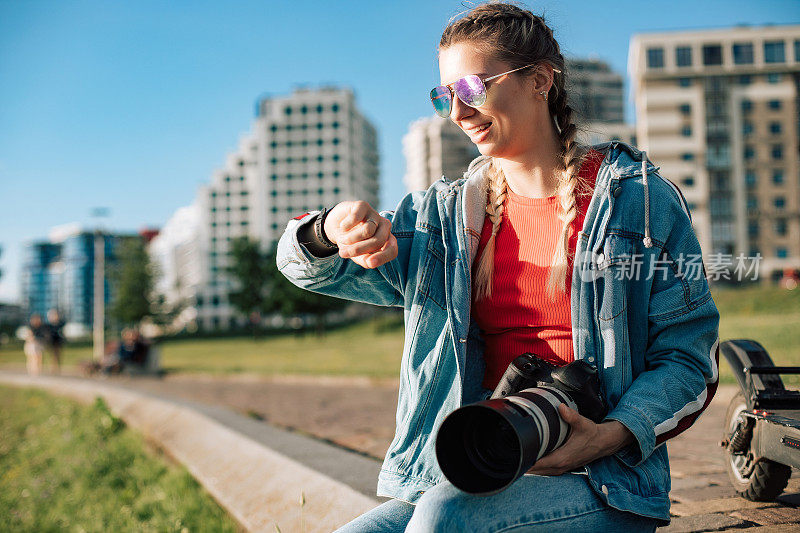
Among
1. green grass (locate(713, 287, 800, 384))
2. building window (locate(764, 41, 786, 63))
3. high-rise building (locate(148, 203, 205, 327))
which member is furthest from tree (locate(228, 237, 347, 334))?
building window (locate(764, 41, 786, 63))

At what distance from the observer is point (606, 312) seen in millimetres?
1838

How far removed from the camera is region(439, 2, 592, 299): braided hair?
1.99m

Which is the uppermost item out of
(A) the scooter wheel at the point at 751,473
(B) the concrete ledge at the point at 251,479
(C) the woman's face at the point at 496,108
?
(C) the woman's face at the point at 496,108

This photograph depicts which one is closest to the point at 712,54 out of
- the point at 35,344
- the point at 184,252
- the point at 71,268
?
the point at 35,344

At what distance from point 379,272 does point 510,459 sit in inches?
32.3

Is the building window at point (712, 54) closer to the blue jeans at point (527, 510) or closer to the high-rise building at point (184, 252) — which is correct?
the high-rise building at point (184, 252)

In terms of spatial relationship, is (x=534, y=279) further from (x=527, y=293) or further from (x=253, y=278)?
(x=253, y=278)

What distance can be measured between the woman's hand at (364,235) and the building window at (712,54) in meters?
72.6

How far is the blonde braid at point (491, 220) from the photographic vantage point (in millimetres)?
2059

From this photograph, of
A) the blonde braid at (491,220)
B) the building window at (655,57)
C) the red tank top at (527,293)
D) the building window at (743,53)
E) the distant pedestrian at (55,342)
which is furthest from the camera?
the building window at (655,57)

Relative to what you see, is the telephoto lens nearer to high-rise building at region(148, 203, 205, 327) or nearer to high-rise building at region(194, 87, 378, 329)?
high-rise building at region(148, 203, 205, 327)

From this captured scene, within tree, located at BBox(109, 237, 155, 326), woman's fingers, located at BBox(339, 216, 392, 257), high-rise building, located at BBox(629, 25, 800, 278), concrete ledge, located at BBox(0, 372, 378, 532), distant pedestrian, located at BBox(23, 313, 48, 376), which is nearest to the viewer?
woman's fingers, located at BBox(339, 216, 392, 257)

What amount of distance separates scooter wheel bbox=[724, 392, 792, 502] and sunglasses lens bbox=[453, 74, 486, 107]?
175 centimetres

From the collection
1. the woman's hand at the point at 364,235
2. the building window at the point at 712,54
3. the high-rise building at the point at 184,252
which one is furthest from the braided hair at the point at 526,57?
the high-rise building at the point at 184,252
